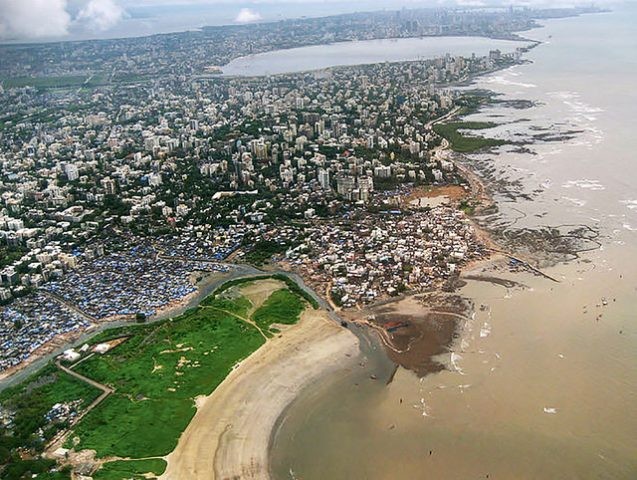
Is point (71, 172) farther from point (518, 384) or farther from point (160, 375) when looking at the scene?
point (518, 384)

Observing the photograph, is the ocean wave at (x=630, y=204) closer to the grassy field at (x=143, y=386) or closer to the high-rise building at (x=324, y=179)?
the high-rise building at (x=324, y=179)

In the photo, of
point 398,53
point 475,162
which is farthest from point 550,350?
point 398,53

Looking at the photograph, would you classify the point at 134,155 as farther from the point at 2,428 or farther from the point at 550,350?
the point at 550,350

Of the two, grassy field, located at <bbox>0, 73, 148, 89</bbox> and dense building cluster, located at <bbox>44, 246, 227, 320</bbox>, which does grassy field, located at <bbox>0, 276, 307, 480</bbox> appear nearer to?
dense building cluster, located at <bbox>44, 246, 227, 320</bbox>

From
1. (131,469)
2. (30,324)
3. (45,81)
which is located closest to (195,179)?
(30,324)

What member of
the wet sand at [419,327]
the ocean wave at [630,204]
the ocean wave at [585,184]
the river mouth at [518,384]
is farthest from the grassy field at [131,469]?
the ocean wave at [585,184]

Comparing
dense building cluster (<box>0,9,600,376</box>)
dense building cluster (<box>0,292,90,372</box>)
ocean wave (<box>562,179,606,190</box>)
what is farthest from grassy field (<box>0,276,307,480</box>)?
ocean wave (<box>562,179,606,190</box>)
